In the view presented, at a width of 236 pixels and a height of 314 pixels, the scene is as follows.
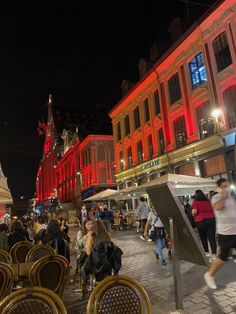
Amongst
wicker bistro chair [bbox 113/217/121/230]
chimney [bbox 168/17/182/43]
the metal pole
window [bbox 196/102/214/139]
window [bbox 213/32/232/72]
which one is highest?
chimney [bbox 168/17/182/43]

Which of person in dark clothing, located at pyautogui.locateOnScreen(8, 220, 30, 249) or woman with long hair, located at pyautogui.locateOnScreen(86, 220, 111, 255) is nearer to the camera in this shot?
woman with long hair, located at pyautogui.locateOnScreen(86, 220, 111, 255)

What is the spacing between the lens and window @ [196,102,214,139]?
59.8ft

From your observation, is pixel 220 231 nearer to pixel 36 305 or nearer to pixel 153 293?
pixel 153 293

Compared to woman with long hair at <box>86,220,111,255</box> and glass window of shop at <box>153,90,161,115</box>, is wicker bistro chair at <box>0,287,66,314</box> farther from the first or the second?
glass window of shop at <box>153,90,161,115</box>

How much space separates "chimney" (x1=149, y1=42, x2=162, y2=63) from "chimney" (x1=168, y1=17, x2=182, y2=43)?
3.07 metres

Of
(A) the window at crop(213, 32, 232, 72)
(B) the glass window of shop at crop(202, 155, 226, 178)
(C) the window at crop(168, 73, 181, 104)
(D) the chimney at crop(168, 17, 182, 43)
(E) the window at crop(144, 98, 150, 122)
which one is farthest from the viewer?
(E) the window at crop(144, 98, 150, 122)

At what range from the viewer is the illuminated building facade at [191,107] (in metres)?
16.6

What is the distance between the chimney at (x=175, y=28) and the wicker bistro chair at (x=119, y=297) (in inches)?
882

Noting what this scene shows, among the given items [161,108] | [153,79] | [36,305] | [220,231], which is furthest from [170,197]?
[153,79]

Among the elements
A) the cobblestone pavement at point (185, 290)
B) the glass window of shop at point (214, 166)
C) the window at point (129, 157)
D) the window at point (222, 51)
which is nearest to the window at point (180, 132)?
the glass window of shop at point (214, 166)

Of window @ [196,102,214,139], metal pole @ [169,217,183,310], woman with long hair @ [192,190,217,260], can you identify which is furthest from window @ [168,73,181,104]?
metal pole @ [169,217,183,310]

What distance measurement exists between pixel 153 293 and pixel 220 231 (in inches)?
68.4

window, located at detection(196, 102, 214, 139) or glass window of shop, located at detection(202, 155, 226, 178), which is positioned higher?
window, located at detection(196, 102, 214, 139)

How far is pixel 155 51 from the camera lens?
26.5 m
